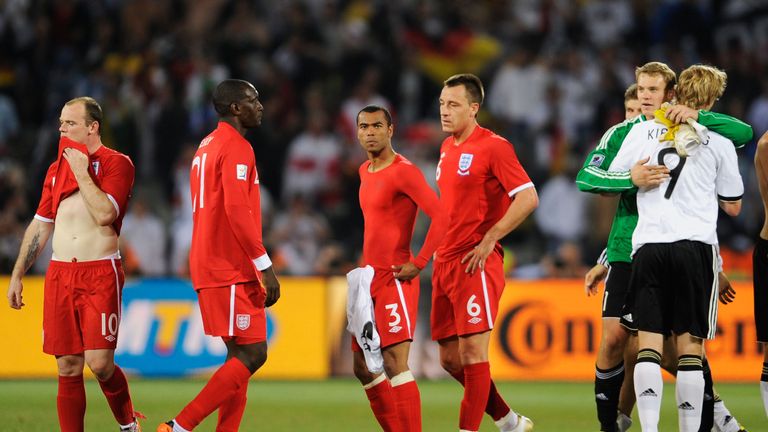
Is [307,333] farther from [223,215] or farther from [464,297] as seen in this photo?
[223,215]

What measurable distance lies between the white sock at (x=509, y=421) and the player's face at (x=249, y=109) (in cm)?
273

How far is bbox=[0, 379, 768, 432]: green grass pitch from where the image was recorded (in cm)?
952

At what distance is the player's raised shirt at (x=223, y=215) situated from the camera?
7.11 m

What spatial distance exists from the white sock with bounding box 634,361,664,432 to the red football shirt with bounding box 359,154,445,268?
1.52 meters

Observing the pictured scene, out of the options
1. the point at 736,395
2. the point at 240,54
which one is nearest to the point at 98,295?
the point at 736,395

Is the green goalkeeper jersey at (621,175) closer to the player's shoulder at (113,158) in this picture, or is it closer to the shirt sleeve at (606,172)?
the shirt sleeve at (606,172)

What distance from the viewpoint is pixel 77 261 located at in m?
7.61

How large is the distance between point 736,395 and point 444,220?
19.0 feet

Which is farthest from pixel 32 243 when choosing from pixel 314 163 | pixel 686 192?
pixel 314 163

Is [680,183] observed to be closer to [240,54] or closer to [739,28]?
[240,54]

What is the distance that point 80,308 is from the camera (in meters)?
7.54

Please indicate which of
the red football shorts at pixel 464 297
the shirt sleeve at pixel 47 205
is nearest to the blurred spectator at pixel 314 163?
the red football shorts at pixel 464 297

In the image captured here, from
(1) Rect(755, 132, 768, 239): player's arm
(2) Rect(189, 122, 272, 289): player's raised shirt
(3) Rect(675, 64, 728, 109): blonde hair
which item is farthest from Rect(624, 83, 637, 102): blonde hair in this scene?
(2) Rect(189, 122, 272, 289): player's raised shirt

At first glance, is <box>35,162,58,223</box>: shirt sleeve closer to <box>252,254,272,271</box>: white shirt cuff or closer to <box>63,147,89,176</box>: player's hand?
<box>63,147,89,176</box>: player's hand
